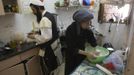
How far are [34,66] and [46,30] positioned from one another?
2.23 ft

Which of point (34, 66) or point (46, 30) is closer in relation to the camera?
point (46, 30)

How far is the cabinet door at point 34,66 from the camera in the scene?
2.42 metres

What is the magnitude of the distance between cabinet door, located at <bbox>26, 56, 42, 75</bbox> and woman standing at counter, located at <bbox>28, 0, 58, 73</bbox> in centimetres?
18

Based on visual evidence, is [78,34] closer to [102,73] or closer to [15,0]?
[102,73]

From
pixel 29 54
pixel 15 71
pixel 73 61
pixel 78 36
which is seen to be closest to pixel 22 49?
pixel 29 54

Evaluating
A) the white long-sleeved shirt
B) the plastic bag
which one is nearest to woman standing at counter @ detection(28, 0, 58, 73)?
the white long-sleeved shirt

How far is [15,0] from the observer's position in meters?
2.50

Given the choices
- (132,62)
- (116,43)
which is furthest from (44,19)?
(132,62)

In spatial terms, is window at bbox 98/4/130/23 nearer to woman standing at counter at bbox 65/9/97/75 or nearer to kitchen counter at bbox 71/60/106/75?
woman standing at counter at bbox 65/9/97/75

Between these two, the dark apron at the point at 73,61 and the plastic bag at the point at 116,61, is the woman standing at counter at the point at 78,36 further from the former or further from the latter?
the plastic bag at the point at 116,61

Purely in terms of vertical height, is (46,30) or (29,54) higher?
(46,30)

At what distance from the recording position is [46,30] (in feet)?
7.40

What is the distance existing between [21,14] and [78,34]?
1.30 meters

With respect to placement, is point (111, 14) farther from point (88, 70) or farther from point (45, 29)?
point (88, 70)
